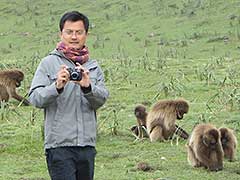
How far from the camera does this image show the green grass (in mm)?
9836

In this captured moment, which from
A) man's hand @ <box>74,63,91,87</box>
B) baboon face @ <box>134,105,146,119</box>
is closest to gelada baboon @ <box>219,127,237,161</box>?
baboon face @ <box>134,105,146,119</box>

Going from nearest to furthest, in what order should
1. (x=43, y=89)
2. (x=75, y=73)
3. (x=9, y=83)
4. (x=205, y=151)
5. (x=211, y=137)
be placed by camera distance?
(x=75, y=73)
(x=43, y=89)
(x=211, y=137)
(x=205, y=151)
(x=9, y=83)

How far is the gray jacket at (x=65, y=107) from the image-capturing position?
5.46 m

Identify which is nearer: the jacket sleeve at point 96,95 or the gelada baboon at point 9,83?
the jacket sleeve at point 96,95

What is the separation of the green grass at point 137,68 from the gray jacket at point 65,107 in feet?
10.9

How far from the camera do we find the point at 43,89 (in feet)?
17.6

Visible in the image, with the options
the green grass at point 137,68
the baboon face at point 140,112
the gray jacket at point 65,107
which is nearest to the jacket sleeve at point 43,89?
the gray jacket at point 65,107

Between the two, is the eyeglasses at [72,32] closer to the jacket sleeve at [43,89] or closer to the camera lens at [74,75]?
the jacket sleeve at [43,89]

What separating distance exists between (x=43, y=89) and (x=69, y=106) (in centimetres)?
25

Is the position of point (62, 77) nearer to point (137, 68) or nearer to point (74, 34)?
point (74, 34)

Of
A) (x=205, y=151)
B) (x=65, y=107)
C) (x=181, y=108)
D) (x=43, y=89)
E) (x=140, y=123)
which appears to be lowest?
(x=205, y=151)

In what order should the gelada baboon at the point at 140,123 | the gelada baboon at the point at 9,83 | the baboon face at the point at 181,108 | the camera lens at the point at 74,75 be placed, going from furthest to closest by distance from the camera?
the gelada baboon at the point at 9,83 < the gelada baboon at the point at 140,123 < the baboon face at the point at 181,108 < the camera lens at the point at 74,75

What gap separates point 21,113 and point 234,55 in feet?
36.8

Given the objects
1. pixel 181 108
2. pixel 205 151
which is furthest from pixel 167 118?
pixel 205 151
